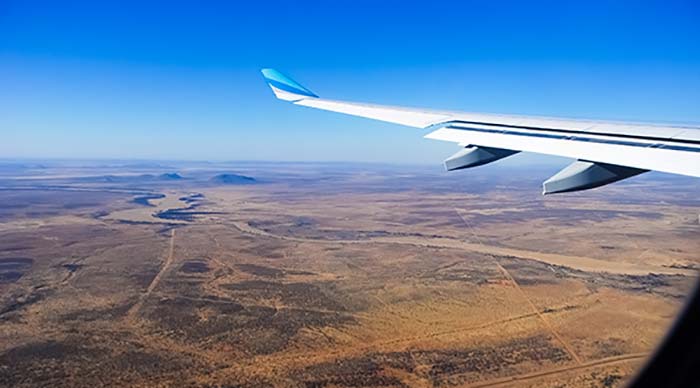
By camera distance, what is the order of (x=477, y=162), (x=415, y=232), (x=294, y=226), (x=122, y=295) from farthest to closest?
1. (x=294, y=226)
2. (x=415, y=232)
3. (x=122, y=295)
4. (x=477, y=162)

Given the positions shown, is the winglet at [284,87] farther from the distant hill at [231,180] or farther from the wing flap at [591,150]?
the distant hill at [231,180]

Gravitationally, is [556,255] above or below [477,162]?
below

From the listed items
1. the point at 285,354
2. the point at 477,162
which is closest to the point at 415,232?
the point at 285,354

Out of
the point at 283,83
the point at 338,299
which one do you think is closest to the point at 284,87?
the point at 283,83

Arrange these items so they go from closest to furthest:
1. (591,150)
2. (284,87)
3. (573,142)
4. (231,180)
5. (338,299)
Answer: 1. (591,150)
2. (573,142)
3. (284,87)
4. (338,299)
5. (231,180)

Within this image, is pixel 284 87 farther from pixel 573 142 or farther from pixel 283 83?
pixel 573 142

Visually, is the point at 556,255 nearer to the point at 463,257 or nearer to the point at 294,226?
the point at 463,257

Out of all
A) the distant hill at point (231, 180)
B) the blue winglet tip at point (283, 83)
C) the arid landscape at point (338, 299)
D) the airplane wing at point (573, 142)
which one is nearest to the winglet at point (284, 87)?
the blue winglet tip at point (283, 83)
